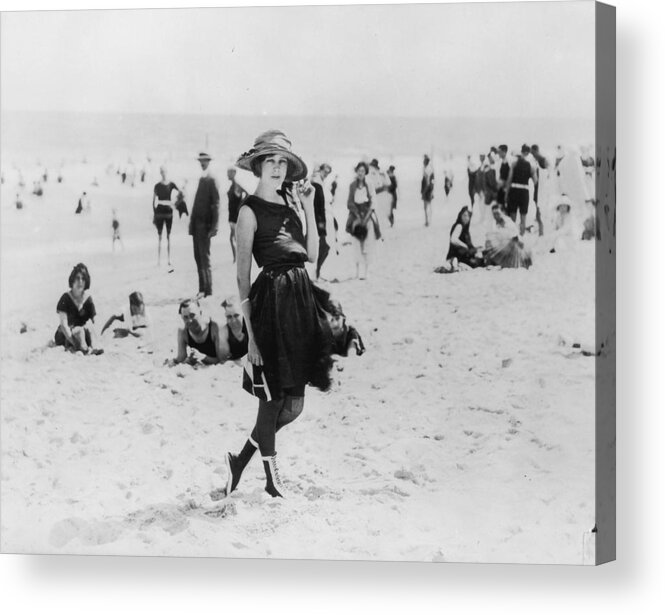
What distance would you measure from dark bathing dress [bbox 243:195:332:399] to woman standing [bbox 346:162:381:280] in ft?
0.84

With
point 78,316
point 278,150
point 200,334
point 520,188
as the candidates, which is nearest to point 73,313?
point 78,316

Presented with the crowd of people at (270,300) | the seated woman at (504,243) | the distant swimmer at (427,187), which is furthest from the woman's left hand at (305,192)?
the seated woman at (504,243)

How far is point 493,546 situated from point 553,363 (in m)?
0.97

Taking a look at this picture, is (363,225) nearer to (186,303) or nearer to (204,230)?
(204,230)

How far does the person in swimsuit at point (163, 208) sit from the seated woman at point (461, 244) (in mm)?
1440

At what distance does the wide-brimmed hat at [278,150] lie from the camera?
695 cm

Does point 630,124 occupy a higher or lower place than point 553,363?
higher

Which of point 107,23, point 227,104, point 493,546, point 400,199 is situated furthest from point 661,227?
point 107,23

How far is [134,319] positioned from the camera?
7125mm

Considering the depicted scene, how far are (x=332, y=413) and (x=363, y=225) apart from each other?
0.97 metres

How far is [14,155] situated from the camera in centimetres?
714

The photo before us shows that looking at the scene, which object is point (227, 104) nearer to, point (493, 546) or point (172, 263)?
point (172, 263)

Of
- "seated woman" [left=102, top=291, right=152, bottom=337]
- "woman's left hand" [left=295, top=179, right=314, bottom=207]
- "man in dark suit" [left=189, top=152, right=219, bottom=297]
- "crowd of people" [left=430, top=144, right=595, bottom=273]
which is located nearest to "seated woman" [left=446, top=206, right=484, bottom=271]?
"crowd of people" [left=430, top=144, right=595, bottom=273]

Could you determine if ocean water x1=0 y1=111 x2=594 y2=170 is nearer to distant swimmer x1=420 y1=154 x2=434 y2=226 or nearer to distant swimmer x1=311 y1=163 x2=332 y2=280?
distant swimmer x1=420 y1=154 x2=434 y2=226
